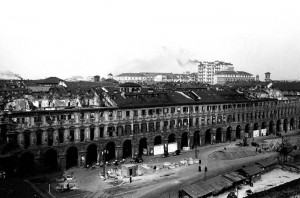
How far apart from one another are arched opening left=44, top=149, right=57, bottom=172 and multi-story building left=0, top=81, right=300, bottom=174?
0.19 m

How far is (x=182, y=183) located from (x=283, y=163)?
2315 centimetres

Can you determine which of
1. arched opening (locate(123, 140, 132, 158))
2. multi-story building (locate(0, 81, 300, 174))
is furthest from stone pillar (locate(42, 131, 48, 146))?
arched opening (locate(123, 140, 132, 158))

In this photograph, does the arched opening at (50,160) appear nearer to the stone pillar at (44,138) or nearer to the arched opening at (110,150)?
the stone pillar at (44,138)

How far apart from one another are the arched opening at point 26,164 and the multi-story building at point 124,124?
0.57ft

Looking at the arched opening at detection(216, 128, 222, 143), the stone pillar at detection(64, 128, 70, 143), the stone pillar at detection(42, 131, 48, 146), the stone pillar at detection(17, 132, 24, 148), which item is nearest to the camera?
the stone pillar at detection(17, 132, 24, 148)

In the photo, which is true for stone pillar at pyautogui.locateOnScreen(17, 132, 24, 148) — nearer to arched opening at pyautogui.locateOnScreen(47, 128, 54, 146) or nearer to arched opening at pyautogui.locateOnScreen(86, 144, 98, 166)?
arched opening at pyautogui.locateOnScreen(47, 128, 54, 146)

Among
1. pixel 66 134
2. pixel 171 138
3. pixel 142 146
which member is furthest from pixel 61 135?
pixel 171 138

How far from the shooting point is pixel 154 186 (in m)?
49.8

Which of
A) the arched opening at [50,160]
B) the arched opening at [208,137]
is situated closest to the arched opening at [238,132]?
the arched opening at [208,137]

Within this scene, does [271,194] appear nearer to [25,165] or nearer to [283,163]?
[283,163]

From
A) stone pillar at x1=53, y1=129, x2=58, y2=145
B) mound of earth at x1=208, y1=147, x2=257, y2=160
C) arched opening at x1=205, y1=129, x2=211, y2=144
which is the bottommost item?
mound of earth at x1=208, y1=147, x2=257, y2=160

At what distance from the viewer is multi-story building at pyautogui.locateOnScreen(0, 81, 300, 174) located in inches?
2140

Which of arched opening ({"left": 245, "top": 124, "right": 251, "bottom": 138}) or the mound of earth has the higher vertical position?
arched opening ({"left": 245, "top": 124, "right": 251, "bottom": 138})

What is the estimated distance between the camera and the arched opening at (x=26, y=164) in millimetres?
54312
